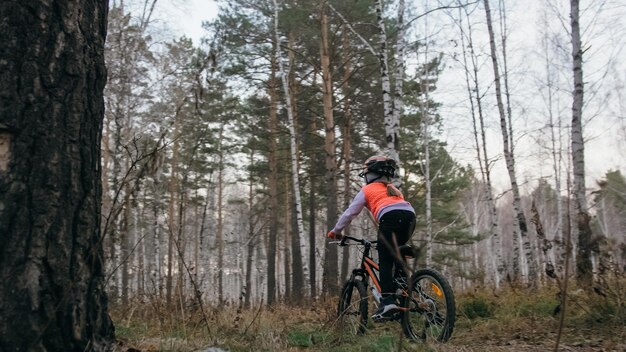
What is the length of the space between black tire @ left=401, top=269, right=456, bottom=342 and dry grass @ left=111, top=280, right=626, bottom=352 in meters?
0.16

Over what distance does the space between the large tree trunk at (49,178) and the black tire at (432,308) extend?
261cm

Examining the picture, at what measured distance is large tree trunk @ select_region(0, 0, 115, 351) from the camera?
2.21 m

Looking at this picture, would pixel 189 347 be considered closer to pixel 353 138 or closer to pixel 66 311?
pixel 66 311

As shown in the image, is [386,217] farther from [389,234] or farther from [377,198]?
[377,198]

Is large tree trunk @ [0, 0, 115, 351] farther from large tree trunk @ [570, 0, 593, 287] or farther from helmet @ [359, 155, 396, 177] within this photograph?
large tree trunk @ [570, 0, 593, 287]

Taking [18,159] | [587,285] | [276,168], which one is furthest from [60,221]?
[276,168]

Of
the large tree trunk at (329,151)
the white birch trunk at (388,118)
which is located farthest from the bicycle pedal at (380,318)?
the large tree trunk at (329,151)

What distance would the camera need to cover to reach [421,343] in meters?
3.74

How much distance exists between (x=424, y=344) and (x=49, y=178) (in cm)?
296

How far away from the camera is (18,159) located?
2287 mm

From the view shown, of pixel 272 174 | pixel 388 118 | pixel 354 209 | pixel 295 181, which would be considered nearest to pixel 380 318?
pixel 354 209

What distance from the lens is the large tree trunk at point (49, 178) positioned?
221cm

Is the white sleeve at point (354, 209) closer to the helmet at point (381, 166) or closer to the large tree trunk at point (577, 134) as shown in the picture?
the helmet at point (381, 166)

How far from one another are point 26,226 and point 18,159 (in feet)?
1.11
